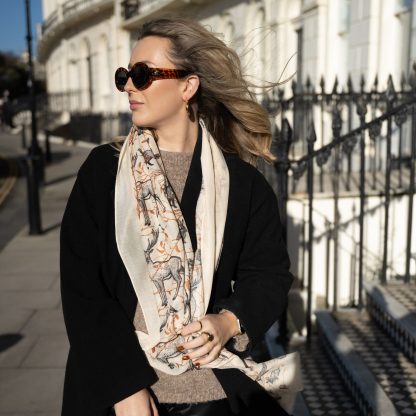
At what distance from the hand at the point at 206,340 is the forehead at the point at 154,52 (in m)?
0.80

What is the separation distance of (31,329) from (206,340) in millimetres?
3843

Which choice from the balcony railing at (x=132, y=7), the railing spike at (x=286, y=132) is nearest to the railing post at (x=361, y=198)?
the railing spike at (x=286, y=132)

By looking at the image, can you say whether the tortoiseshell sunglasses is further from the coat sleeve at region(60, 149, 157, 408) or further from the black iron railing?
the black iron railing

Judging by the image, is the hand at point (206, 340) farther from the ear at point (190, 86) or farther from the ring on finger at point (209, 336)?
the ear at point (190, 86)

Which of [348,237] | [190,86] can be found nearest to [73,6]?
[348,237]

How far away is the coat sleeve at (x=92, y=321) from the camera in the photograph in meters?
1.67

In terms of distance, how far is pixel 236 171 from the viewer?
2.02m

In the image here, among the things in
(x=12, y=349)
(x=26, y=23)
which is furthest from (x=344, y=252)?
(x=26, y=23)

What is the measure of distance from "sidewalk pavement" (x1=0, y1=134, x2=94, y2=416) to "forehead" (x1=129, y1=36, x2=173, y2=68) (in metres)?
2.69

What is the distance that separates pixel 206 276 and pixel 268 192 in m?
0.43

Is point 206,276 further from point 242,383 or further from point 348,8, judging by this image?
point 348,8

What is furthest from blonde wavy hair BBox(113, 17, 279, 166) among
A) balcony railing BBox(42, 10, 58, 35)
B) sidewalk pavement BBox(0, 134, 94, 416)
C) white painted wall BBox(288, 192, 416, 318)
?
balcony railing BBox(42, 10, 58, 35)

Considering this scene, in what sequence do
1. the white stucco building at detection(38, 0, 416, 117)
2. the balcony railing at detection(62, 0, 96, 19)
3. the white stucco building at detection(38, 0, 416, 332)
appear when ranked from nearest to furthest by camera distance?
1. the white stucco building at detection(38, 0, 416, 332)
2. the white stucco building at detection(38, 0, 416, 117)
3. the balcony railing at detection(62, 0, 96, 19)

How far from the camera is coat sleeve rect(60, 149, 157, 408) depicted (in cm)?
167
